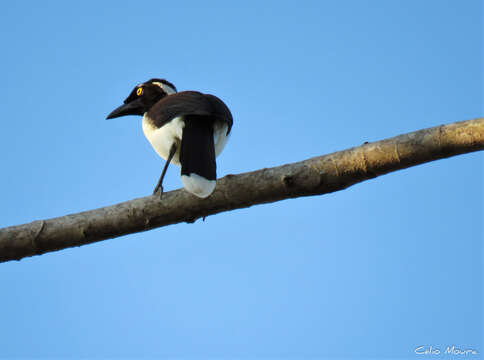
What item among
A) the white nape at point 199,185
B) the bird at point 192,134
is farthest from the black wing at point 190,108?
the white nape at point 199,185

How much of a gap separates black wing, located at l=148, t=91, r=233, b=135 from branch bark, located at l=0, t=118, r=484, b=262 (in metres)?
1.01

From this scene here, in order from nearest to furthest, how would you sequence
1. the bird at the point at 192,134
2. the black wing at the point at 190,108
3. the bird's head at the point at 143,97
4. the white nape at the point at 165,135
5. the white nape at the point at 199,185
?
the white nape at the point at 199,185 < the bird at the point at 192,134 < the black wing at the point at 190,108 < the white nape at the point at 165,135 < the bird's head at the point at 143,97

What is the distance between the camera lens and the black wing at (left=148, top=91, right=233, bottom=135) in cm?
464

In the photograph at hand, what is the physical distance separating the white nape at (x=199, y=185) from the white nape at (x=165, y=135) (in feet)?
3.66

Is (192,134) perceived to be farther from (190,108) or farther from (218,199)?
(218,199)

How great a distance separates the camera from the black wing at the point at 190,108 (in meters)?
4.64

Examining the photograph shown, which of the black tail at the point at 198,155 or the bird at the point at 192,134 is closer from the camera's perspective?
the black tail at the point at 198,155

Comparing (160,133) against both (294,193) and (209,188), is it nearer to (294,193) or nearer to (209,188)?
(209,188)

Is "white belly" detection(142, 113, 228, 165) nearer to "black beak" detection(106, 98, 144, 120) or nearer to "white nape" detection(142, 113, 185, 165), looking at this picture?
"white nape" detection(142, 113, 185, 165)

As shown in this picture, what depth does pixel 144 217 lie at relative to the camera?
3676 millimetres

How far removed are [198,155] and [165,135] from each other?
0.83 meters

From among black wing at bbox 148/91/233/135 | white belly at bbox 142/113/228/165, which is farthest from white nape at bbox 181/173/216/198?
white belly at bbox 142/113/228/165

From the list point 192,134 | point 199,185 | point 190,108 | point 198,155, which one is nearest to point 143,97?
point 190,108

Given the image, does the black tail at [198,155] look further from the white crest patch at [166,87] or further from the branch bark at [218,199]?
the white crest patch at [166,87]
